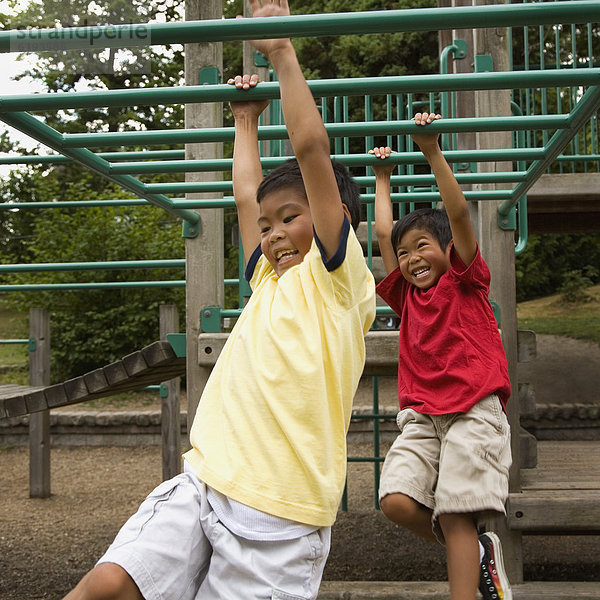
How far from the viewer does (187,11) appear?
2.90 metres

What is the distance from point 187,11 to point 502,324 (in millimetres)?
1673

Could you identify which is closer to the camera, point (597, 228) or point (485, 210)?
point (485, 210)

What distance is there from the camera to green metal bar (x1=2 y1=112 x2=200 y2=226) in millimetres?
1796

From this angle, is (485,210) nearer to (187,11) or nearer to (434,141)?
(434,141)

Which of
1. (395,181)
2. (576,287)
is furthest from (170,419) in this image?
(576,287)

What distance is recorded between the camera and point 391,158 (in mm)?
2256

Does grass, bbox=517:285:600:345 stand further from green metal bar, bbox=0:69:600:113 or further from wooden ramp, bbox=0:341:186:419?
green metal bar, bbox=0:69:600:113

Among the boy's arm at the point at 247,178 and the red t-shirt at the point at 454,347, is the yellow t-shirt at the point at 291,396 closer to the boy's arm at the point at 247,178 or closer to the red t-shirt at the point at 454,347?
the boy's arm at the point at 247,178

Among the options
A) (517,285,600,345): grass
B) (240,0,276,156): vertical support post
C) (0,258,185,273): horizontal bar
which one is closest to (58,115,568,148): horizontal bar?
(240,0,276,156): vertical support post

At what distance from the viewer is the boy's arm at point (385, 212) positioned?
7.90 feet

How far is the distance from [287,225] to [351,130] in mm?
452

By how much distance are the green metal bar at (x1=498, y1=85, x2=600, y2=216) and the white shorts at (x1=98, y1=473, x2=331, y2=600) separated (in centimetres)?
116

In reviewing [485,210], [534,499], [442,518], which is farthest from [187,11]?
[534,499]

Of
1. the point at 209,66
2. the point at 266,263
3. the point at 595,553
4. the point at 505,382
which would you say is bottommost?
the point at 595,553
